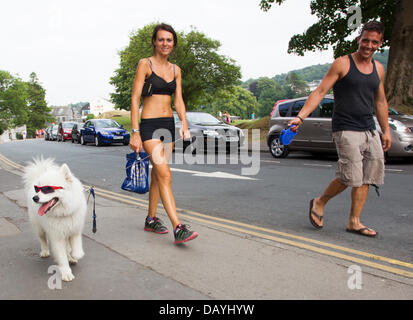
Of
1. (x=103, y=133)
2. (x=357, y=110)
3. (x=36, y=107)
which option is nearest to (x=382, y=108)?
(x=357, y=110)

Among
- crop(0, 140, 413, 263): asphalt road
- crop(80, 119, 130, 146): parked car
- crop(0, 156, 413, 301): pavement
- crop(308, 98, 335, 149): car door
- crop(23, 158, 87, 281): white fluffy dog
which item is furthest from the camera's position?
crop(80, 119, 130, 146): parked car

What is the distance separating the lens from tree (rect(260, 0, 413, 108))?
52.3ft

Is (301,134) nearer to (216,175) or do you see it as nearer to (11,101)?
(216,175)

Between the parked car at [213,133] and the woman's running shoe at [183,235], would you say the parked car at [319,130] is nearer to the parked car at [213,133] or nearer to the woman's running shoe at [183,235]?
the parked car at [213,133]

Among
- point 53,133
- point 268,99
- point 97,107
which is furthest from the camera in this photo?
point 97,107

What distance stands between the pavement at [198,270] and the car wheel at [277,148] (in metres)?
8.59

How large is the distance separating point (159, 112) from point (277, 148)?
9415mm

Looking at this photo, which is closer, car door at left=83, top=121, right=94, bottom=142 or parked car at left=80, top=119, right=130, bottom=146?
parked car at left=80, top=119, right=130, bottom=146

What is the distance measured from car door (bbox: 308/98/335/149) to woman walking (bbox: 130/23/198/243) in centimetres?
820

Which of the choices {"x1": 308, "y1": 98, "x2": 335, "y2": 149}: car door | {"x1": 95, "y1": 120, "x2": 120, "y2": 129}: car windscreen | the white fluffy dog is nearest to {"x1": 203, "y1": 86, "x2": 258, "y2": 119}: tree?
{"x1": 95, "y1": 120, "x2": 120, "y2": 129}: car windscreen

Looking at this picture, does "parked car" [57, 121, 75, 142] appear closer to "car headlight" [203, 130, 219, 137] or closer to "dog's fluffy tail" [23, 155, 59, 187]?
"car headlight" [203, 130, 219, 137]

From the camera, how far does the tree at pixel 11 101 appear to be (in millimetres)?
78438

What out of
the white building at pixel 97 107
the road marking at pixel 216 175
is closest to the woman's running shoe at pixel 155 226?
the road marking at pixel 216 175

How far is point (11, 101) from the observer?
78.3m
